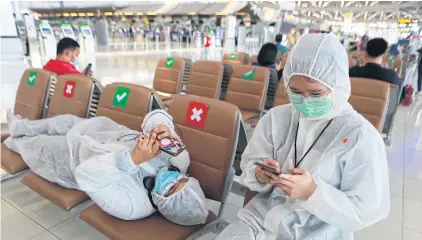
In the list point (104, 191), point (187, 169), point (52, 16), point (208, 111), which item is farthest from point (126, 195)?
point (52, 16)

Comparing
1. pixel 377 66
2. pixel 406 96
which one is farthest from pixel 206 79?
pixel 406 96

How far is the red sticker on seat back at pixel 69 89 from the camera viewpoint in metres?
2.19

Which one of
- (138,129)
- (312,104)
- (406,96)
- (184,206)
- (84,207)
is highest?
(312,104)

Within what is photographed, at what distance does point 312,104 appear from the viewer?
0.97m

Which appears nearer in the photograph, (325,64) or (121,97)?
(325,64)

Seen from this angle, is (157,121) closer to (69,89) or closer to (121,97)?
(121,97)

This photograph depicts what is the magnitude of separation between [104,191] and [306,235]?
805 mm

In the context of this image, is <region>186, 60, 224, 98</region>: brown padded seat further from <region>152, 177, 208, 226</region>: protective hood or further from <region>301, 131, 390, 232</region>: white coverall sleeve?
<region>301, 131, 390, 232</region>: white coverall sleeve

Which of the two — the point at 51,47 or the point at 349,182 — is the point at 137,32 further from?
the point at 349,182

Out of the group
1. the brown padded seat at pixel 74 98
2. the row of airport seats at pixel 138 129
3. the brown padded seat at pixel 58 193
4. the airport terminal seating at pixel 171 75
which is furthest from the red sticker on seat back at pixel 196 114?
the airport terminal seating at pixel 171 75

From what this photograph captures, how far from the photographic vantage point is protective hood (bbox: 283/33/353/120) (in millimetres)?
921

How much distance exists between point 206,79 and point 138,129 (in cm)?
150

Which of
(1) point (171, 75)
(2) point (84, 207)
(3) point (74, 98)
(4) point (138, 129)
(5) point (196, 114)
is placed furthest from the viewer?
(1) point (171, 75)

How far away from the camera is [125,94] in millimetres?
1834
